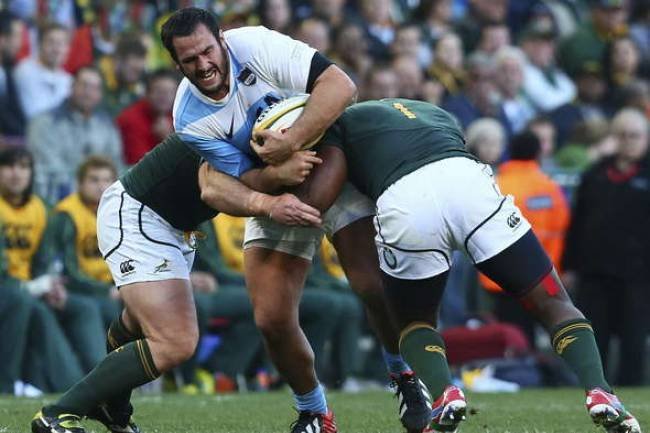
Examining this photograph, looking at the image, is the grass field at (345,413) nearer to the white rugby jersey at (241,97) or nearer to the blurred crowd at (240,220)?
the blurred crowd at (240,220)

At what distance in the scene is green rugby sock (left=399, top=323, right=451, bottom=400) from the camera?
20.5 feet

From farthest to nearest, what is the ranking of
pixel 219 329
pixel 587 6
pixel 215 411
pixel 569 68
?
pixel 587 6 → pixel 569 68 → pixel 219 329 → pixel 215 411

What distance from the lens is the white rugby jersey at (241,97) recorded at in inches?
263

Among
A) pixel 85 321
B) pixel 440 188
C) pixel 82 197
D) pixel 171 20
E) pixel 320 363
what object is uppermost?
pixel 171 20

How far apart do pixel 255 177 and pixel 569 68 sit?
Result: 11351 mm

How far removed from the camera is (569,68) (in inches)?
688

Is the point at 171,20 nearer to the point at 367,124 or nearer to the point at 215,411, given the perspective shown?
the point at 367,124

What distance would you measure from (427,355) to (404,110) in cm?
108

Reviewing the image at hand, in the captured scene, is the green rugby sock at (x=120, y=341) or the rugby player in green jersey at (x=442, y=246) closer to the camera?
the rugby player in green jersey at (x=442, y=246)

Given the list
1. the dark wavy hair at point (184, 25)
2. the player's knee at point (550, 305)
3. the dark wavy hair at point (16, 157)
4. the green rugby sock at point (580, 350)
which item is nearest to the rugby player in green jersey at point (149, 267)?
the dark wavy hair at point (184, 25)

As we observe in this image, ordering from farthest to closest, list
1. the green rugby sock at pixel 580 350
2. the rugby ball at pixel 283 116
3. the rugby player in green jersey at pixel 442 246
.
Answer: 1. the rugby ball at pixel 283 116
2. the rugby player in green jersey at pixel 442 246
3. the green rugby sock at pixel 580 350

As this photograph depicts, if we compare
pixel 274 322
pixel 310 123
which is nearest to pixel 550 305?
pixel 310 123

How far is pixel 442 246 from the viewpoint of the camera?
6.34 m

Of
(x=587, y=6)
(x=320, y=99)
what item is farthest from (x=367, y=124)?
(x=587, y=6)
